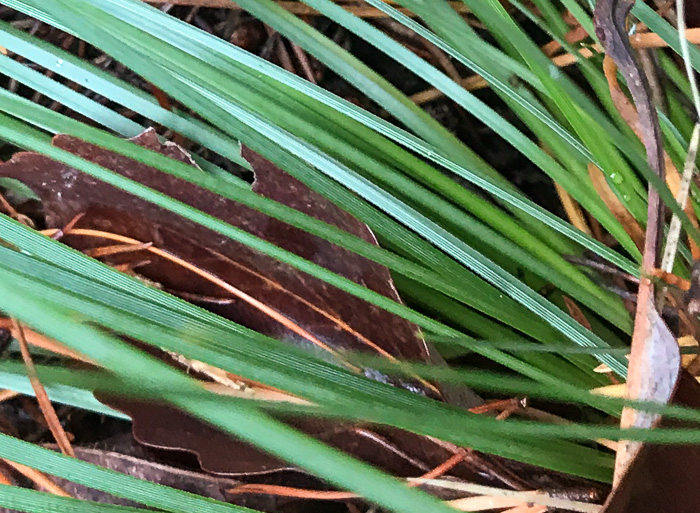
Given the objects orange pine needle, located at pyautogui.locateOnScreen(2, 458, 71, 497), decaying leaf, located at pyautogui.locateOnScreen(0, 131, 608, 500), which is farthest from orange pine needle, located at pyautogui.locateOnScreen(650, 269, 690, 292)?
orange pine needle, located at pyautogui.locateOnScreen(2, 458, 71, 497)

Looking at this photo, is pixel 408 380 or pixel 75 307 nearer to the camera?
pixel 75 307

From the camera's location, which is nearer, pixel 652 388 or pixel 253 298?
pixel 652 388

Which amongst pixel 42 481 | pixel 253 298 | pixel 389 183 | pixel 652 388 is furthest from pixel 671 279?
pixel 42 481

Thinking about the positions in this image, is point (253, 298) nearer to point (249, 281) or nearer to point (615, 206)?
point (249, 281)

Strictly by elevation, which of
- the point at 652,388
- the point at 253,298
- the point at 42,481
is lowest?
the point at 42,481

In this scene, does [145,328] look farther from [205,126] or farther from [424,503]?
[205,126]

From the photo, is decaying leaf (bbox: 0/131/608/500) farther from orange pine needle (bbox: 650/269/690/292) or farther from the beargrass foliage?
orange pine needle (bbox: 650/269/690/292)

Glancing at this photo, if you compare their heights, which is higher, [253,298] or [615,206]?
[615,206]

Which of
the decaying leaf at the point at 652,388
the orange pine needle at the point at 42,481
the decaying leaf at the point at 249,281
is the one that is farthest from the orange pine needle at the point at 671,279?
the orange pine needle at the point at 42,481

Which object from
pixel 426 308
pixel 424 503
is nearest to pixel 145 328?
pixel 424 503
